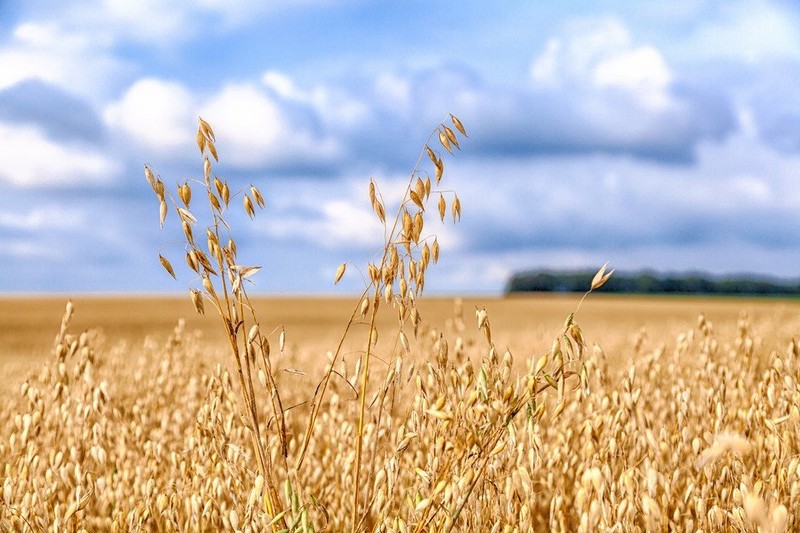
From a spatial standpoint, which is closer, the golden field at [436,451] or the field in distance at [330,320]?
the golden field at [436,451]

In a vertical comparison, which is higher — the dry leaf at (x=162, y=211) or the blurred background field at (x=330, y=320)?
the dry leaf at (x=162, y=211)

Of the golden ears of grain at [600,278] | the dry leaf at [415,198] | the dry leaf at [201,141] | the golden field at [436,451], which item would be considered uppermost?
the dry leaf at [201,141]

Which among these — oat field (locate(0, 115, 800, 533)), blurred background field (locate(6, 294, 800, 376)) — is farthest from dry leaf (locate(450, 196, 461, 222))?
blurred background field (locate(6, 294, 800, 376))

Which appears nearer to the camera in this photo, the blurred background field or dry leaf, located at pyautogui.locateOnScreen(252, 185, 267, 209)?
dry leaf, located at pyautogui.locateOnScreen(252, 185, 267, 209)

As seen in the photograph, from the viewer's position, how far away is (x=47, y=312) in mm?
18828

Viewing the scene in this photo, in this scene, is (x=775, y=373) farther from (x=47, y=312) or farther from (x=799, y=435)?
(x=47, y=312)

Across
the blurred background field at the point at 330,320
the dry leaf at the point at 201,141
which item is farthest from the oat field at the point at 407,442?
the blurred background field at the point at 330,320

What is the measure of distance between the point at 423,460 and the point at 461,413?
1.68 meters

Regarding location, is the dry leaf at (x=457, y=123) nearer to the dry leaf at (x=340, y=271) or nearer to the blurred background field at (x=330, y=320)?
the dry leaf at (x=340, y=271)

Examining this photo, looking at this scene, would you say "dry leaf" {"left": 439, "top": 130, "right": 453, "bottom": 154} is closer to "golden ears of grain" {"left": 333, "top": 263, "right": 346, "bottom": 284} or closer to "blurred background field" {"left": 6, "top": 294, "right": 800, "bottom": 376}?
"golden ears of grain" {"left": 333, "top": 263, "right": 346, "bottom": 284}

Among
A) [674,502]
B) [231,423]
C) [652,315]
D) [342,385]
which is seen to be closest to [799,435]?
[674,502]

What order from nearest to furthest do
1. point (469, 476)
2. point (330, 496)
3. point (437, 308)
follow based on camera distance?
point (469, 476)
point (330, 496)
point (437, 308)

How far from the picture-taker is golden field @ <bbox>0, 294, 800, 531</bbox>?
2148mm

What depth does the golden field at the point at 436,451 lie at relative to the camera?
84.6 inches
